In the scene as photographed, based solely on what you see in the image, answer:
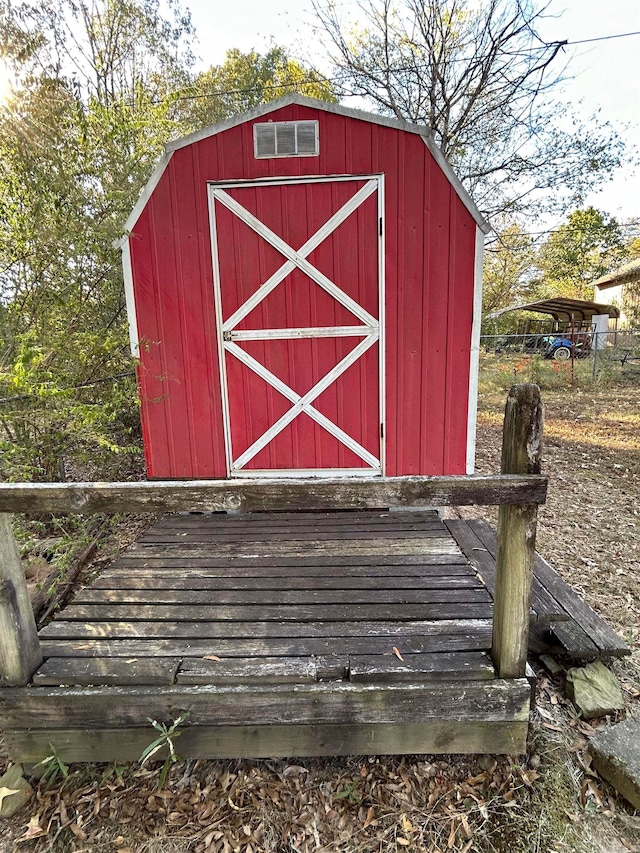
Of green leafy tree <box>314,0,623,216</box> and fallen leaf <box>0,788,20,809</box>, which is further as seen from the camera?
green leafy tree <box>314,0,623,216</box>

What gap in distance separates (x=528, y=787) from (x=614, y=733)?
1.44 feet

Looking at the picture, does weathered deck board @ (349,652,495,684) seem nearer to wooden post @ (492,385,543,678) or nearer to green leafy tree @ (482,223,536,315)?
wooden post @ (492,385,543,678)

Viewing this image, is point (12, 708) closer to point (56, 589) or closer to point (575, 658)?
point (56, 589)

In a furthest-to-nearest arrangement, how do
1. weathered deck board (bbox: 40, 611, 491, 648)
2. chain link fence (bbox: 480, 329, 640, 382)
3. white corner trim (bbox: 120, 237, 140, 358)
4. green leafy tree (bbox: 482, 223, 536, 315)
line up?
green leafy tree (bbox: 482, 223, 536, 315)
chain link fence (bbox: 480, 329, 640, 382)
white corner trim (bbox: 120, 237, 140, 358)
weathered deck board (bbox: 40, 611, 491, 648)

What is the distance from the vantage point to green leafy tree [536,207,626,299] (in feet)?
82.5

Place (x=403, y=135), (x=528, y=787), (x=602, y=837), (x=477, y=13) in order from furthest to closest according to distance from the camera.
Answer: (x=477, y=13) → (x=403, y=135) → (x=528, y=787) → (x=602, y=837)

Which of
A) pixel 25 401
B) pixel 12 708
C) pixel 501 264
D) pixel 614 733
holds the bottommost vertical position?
pixel 614 733

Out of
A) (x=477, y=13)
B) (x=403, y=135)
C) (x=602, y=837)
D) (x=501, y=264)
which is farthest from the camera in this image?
(x=501, y=264)

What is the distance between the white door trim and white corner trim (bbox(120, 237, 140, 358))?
26.8 inches

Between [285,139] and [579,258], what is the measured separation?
3070 cm

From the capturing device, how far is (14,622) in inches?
69.4

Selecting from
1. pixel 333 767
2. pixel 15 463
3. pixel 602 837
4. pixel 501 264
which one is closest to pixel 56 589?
pixel 15 463

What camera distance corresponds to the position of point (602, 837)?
1.60 meters

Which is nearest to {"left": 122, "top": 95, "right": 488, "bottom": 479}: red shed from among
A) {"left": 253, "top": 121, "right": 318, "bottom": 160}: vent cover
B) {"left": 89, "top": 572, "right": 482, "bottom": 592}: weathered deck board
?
{"left": 253, "top": 121, "right": 318, "bottom": 160}: vent cover
